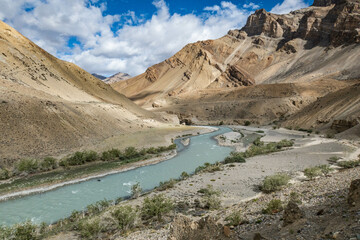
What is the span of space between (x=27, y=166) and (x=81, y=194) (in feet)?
23.7

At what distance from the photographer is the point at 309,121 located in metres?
41.9

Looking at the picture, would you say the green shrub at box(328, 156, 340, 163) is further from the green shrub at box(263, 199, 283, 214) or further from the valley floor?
the green shrub at box(263, 199, 283, 214)

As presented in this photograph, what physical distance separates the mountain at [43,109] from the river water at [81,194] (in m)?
8.36

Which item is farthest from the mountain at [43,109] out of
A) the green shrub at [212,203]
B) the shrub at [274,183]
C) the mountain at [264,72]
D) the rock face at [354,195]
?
the mountain at [264,72]

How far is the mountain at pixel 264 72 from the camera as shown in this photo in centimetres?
7156

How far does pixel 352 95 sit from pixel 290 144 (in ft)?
62.7

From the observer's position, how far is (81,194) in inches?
606

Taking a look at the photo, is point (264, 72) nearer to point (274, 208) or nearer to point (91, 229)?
point (274, 208)

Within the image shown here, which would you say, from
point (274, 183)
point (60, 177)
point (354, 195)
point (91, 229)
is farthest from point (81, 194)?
point (354, 195)

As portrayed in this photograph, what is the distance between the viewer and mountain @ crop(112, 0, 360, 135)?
71.6 m

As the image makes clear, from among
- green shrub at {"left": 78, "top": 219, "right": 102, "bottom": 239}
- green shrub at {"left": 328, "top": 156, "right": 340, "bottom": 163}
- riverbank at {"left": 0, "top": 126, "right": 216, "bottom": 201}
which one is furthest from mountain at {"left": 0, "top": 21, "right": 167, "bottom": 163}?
green shrub at {"left": 328, "top": 156, "right": 340, "bottom": 163}

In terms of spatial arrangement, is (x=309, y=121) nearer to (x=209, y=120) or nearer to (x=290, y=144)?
(x=290, y=144)

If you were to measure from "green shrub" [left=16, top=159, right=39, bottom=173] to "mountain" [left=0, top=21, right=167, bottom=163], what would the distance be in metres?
2.02

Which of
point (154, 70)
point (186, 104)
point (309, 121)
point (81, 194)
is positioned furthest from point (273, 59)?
point (81, 194)
